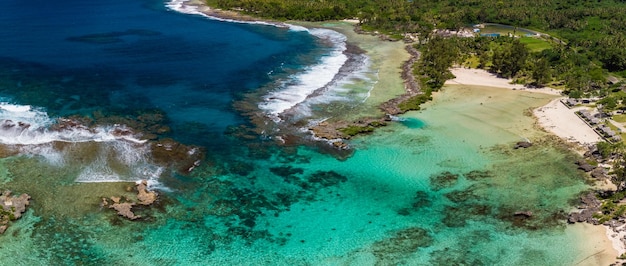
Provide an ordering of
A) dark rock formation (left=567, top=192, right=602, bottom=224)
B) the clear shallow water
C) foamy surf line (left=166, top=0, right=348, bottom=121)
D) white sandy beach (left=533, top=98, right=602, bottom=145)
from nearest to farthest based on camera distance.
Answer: the clear shallow water < dark rock formation (left=567, top=192, right=602, bottom=224) < white sandy beach (left=533, top=98, right=602, bottom=145) < foamy surf line (left=166, top=0, right=348, bottom=121)

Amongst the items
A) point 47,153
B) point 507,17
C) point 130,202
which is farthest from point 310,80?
point 507,17

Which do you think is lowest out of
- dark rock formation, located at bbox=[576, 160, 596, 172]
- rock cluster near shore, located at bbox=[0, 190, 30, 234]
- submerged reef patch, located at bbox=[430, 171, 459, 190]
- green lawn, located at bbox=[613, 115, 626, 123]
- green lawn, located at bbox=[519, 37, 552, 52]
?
rock cluster near shore, located at bbox=[0, 190, 30, 234]

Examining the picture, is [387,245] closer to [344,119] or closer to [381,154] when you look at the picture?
[381,154]

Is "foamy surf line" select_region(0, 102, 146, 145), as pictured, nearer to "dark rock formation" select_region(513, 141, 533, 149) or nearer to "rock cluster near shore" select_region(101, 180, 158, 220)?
"rock cluster near shore" select_region(101, 180, 158, 220)

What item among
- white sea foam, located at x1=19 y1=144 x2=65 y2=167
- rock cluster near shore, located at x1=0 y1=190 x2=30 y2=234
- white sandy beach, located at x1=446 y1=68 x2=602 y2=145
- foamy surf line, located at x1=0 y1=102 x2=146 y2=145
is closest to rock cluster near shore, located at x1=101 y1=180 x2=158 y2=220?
rock cluster near shore, located at x1=0 y1=190 x2=30 y2=234

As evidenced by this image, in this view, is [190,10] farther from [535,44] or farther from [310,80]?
[535,44]

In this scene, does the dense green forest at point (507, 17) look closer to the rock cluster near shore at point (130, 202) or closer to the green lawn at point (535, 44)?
the green lawn at point (535, 44)
